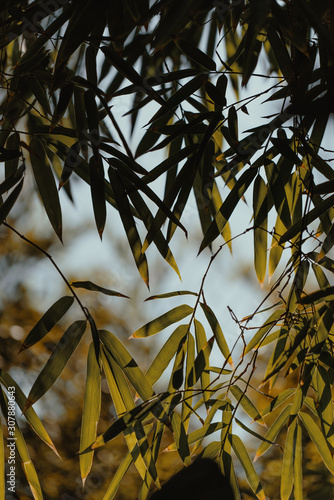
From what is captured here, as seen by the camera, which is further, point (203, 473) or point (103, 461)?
point (103, 461)

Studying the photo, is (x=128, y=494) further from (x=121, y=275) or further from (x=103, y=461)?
(x=121, y=275)

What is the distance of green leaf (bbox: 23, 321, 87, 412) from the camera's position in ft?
2.28

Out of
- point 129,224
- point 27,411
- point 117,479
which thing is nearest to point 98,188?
point 129,224

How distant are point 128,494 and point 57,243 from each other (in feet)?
3.64

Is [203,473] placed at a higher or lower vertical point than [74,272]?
lower

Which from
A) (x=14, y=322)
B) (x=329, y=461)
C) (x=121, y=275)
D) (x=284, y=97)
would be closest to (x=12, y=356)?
(x=14, y=322)

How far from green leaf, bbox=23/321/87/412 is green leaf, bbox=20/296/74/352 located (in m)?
0.04

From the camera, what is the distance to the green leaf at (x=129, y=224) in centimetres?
73

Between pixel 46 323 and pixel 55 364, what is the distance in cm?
7

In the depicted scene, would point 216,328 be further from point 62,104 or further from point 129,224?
point 62,104

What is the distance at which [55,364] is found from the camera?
2.37 ft

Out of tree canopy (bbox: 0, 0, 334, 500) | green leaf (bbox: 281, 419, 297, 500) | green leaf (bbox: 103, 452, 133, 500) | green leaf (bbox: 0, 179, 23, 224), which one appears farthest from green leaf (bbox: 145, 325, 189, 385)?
green leaf (bbox: 0, 179, 23, 224)

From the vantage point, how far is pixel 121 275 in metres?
2.12

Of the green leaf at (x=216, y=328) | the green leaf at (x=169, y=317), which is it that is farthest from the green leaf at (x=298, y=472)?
the green leaf at (x=169, y=317)
